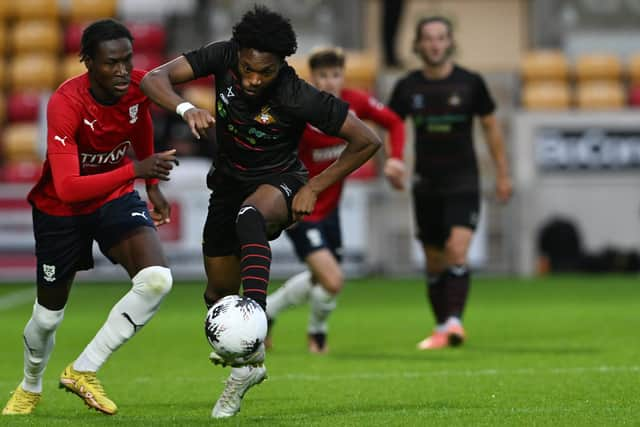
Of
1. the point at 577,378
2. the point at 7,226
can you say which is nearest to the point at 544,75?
the point at 7,226

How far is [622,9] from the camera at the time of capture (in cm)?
2281

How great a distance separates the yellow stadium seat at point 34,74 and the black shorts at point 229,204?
14.5 meters

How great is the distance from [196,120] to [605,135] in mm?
13663

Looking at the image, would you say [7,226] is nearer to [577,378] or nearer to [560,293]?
[560,293]

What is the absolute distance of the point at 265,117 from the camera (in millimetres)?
6250

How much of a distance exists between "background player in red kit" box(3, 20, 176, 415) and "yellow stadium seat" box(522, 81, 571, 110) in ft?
45.9

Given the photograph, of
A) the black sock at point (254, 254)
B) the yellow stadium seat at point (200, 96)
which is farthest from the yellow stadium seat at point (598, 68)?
the black sock at point (254, 254)

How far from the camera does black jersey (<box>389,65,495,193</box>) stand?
10273 millimetres

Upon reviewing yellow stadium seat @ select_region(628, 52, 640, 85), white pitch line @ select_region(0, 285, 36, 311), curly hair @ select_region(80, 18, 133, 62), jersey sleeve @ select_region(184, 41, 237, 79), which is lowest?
white pitch line @ select_region(0, 285, 36, 311)

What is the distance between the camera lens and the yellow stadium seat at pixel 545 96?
798 inches

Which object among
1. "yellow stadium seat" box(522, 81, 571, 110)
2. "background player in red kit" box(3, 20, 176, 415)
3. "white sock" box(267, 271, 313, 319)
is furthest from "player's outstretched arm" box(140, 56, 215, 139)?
"yellow stadium seat" box(522, 81, 571, 110)

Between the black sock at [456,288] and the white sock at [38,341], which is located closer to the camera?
the white sock at [38,341]

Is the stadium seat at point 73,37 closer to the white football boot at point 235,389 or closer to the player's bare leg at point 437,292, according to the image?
the player's bare leg at point 437,292

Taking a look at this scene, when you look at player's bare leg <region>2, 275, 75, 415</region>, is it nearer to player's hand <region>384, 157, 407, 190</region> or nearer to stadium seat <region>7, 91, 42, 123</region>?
player's hand <region>384, 157, 407, 190</region>
